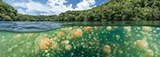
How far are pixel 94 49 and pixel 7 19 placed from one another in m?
7.15

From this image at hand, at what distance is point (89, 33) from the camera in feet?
50.5

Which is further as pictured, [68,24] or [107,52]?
[68,24]

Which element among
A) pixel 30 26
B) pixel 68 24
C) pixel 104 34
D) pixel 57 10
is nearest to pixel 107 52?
pixel 104 34

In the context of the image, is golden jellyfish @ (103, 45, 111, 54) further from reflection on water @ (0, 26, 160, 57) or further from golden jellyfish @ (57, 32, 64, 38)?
golden jellyfish @ (57, 32, 64, 38)

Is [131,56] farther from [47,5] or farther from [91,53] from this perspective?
[47,5]

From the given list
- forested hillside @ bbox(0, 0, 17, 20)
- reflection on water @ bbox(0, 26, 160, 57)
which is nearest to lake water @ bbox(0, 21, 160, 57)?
reflection on water @ bbox(0, 26, 160, 57)

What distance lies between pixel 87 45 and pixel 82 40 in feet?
1.50

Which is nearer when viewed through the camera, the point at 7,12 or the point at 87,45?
the point at 87,45

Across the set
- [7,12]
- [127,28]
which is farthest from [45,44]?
[7,12]

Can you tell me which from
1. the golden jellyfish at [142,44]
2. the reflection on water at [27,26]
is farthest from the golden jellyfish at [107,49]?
the reflection on water at [27,26]

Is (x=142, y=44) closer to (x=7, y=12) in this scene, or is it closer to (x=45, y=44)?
(x=45, y=44)

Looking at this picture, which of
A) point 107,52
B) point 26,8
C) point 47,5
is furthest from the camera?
point 47,5

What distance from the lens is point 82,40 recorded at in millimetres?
14539

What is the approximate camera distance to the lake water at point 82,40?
45.9 ft
